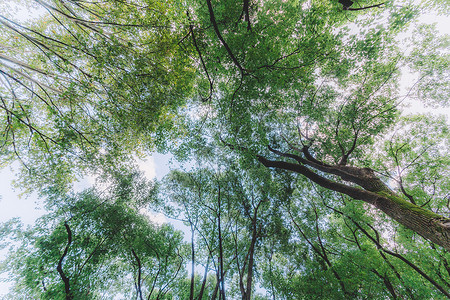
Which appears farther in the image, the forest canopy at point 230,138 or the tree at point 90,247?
the tree at point 90,247

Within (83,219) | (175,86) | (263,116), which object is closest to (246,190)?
(263,116)

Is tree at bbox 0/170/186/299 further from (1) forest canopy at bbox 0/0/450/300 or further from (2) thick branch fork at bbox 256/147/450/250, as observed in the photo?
(2) thick branch fork at bbox 256/147/450/250

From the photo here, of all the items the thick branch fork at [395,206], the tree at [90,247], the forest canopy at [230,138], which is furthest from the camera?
the tree at [90,247]

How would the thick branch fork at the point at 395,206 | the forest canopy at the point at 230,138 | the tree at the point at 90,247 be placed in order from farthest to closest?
the tree at the point at 90,247
the forest canopy at the point at 230,138
the thick branch fork at the point at 395,206

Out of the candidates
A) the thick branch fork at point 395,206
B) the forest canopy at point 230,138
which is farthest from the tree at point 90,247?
the thick branch fork at point 395,206

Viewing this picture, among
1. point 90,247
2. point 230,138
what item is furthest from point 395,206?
point 90,247

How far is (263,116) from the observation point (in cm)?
1062

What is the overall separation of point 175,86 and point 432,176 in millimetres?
17775

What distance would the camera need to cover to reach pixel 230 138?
923 centimetres

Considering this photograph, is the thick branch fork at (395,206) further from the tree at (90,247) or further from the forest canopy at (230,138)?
the tree at (90,247)

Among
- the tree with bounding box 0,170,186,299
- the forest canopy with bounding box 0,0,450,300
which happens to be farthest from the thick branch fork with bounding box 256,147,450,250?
the tree with bounding box 0,170,186,299

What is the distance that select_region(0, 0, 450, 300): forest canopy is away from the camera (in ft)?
19.3

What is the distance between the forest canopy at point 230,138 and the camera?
19.3 ft

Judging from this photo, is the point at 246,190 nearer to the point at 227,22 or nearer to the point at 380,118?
the point at 380,118
